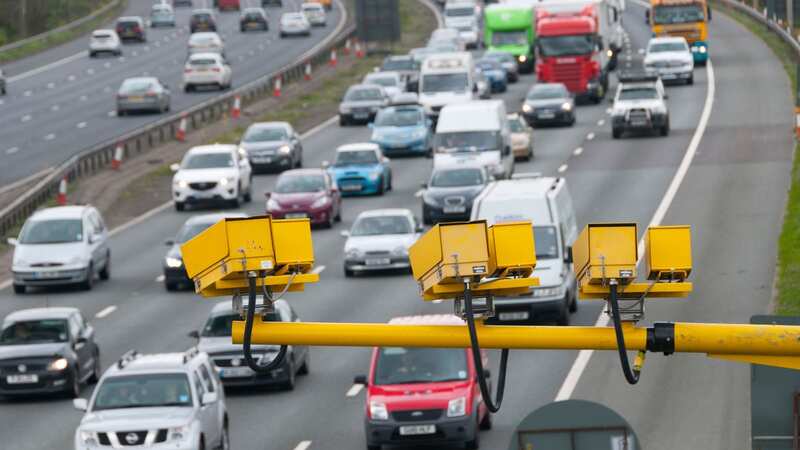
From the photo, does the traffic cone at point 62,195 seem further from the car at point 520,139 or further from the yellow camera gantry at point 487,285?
the yellow camera gantry at point 487,285

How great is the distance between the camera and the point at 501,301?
3406 cm

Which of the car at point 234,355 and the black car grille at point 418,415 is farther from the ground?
the black car grille at point 418,415

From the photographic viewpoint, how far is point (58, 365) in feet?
101

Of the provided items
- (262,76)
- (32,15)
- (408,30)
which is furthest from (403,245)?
(32,15)

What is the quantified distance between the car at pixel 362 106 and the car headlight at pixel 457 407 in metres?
47.6

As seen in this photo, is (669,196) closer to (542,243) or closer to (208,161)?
(208,161)

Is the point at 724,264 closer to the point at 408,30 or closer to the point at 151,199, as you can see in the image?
the point at 151,199

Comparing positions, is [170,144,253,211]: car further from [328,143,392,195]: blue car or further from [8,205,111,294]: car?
[8,205,111,294]: car

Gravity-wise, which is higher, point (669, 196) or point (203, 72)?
point (669, 196)

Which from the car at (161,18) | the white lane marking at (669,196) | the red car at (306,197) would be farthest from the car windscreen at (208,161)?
the car at (161,18)

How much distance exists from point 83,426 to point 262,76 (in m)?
65.9

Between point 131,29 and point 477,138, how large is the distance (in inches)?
2335

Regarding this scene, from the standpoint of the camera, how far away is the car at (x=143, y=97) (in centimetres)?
7462

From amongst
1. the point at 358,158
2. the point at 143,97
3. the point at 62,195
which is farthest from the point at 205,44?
the point at 62,195
